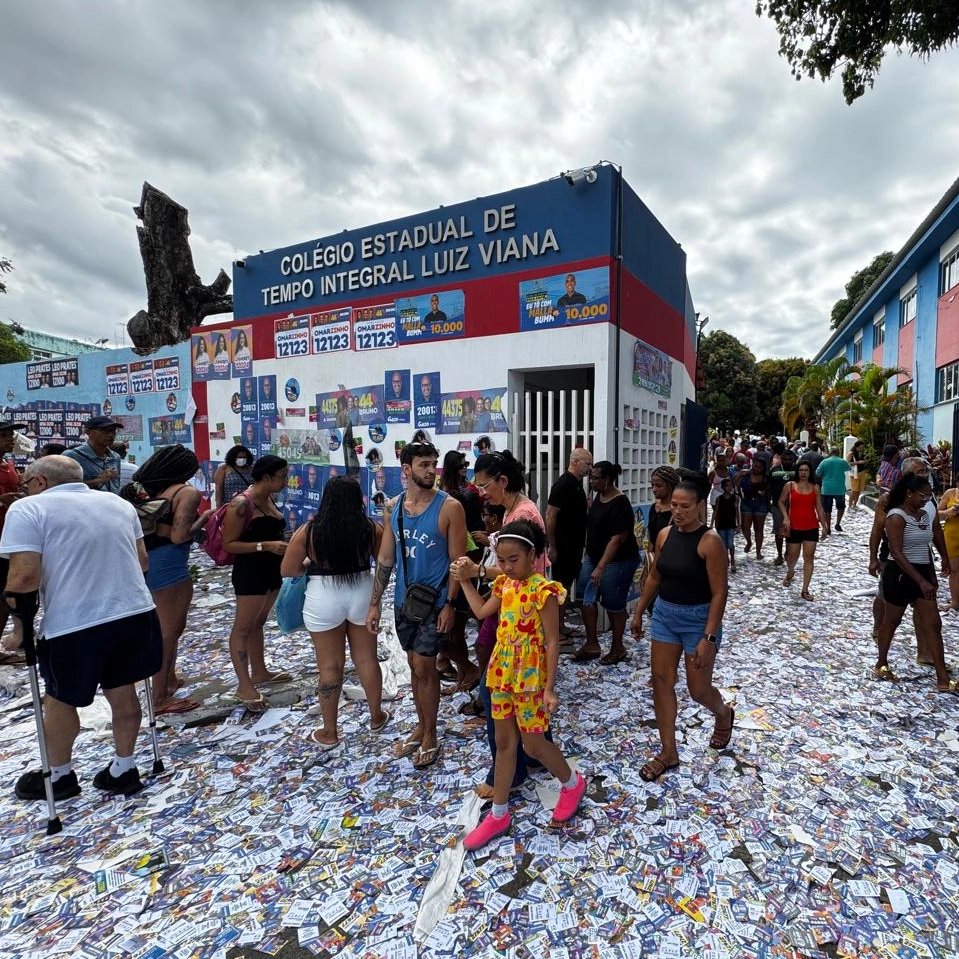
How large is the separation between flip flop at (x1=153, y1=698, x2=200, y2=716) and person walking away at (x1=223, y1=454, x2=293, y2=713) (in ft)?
1.40

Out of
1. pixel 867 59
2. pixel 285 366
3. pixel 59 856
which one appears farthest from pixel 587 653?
pixel 867 59

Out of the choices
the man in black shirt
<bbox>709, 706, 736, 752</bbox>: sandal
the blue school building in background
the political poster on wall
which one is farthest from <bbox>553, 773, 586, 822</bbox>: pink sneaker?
the blue school building in background

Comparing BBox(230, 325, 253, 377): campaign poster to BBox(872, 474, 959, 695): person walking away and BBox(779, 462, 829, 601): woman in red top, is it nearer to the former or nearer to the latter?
BBox(779, 462, 829, 601): woman in red top

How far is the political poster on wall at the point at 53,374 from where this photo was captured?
1205 centimetres

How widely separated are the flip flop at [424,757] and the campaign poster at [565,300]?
4.76 m

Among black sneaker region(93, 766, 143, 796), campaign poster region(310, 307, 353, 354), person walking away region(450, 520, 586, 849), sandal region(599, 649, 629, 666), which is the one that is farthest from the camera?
campaign poster region(310, 307, 353, 354)

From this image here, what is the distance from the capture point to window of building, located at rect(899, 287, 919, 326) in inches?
794

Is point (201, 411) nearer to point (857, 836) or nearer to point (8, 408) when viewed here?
point (8, 408)

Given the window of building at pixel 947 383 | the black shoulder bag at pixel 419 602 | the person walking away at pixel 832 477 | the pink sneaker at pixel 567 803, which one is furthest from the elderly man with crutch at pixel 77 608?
the window of building at pixel 947 383

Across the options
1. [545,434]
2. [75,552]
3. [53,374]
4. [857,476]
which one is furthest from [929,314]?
[53,374]

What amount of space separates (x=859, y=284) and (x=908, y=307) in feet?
62.8

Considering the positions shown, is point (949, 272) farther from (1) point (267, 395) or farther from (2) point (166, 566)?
(2) point (166, 566)

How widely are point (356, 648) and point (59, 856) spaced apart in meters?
1.81

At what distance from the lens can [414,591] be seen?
342 cm
